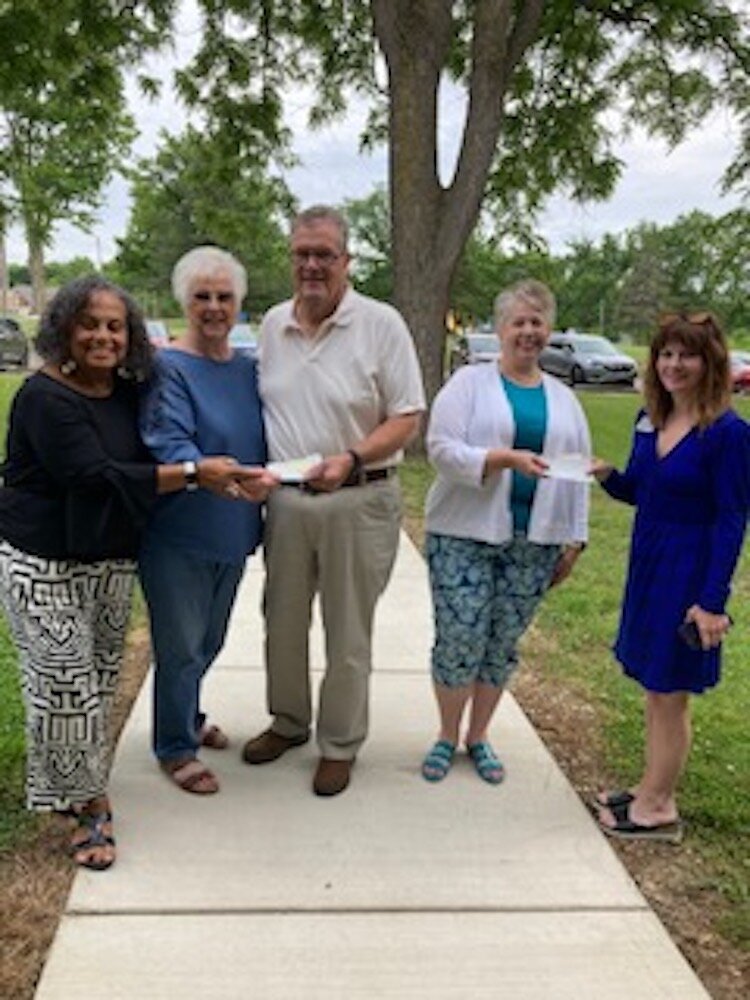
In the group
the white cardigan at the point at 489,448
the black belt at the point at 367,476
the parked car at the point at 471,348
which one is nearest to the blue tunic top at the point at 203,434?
the black belt at the point at 367,476

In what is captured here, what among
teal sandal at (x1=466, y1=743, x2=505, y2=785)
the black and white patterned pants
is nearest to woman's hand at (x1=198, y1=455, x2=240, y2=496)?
the black and white patterned pants

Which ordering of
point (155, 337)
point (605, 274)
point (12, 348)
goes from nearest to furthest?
point (155, 337) → point (12, 348) → point (605, 274)

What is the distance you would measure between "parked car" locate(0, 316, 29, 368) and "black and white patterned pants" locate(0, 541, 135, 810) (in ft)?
73.7

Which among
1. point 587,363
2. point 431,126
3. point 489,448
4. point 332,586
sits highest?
point 431,126

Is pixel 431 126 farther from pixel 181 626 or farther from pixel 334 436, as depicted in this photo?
pixel 181 626

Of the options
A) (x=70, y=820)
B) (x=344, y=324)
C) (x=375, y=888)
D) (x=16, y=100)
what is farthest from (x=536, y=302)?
(x=16, y=100)

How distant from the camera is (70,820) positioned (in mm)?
3398

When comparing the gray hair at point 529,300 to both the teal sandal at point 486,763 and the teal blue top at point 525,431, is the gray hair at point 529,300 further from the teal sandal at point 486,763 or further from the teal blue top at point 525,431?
the teal sandal at point 486,763

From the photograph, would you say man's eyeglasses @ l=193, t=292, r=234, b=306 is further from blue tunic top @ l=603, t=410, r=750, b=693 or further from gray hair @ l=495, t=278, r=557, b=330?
blue tunic top @ l=603, t=410, r=750, b=693

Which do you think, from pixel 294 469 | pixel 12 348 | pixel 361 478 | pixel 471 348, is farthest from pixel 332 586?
pixel 12 348

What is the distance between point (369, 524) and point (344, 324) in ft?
2.23

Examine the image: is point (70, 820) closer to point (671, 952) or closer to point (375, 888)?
point (375, 888)

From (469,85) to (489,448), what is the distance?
859cm

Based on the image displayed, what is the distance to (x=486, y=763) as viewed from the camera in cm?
382
